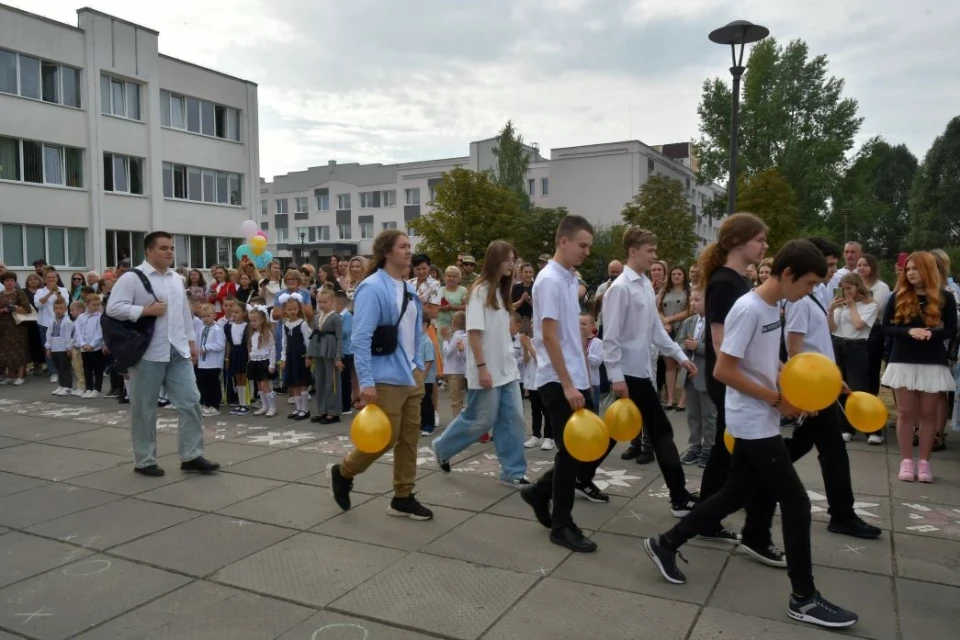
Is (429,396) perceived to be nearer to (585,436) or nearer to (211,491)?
(211,491)

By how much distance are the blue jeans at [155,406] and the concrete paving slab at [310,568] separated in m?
2.28

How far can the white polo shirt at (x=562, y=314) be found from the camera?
4.63 m

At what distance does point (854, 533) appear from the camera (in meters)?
4.79

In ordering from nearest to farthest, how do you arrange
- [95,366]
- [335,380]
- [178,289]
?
[178,289] < [335,380] < [95,366]

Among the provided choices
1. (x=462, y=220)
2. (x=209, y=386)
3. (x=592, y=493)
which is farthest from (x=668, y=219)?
(x=592, y=493)

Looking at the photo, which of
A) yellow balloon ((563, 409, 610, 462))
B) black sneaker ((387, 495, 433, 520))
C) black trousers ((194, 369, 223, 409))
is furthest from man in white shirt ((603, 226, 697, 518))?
black trousers ((194, 369, 223, 409))

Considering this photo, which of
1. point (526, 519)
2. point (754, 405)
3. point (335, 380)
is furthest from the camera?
point (335, 380)

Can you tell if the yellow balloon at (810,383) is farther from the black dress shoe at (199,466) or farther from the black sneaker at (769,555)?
the black dress shoe at (199,466)

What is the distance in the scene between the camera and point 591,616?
12.0 feet

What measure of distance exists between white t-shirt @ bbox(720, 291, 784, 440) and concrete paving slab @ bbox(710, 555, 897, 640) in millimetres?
881

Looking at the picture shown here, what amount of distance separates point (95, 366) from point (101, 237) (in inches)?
813

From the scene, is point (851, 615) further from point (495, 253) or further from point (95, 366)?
point (95, 366)

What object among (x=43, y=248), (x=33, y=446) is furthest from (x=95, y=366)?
(x=43, y=248)

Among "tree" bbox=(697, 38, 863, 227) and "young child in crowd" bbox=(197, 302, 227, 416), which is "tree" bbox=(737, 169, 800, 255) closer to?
"tree" bbox=(697, 38, 863, 227)
